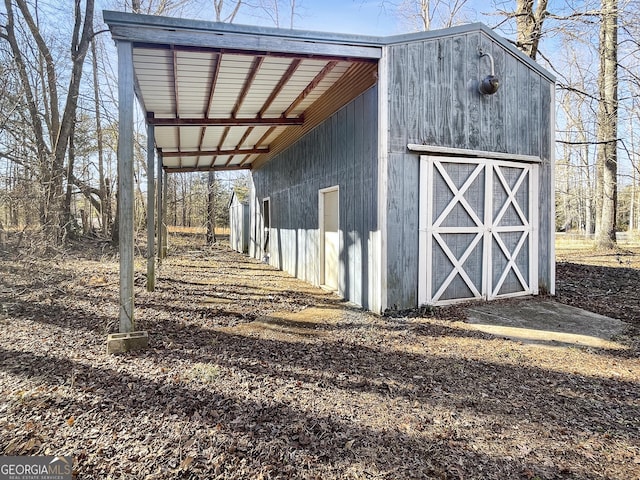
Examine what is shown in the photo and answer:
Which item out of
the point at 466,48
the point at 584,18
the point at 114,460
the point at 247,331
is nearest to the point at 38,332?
the point at 247,331

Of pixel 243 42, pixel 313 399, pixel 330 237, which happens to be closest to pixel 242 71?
pixel 243 42

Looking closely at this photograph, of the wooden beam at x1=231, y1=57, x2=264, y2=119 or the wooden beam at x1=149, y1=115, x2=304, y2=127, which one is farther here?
the wooden beam at x1=149, y1=115, x2=304, y2=127

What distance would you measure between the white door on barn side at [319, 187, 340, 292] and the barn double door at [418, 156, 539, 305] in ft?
5.69

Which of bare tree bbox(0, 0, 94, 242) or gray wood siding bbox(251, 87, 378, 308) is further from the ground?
bare tree bbox(0, 0, 94, 242)

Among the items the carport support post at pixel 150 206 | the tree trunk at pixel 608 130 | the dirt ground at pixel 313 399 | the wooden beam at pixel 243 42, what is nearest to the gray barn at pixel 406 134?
the wooden beam at pixel 243 42

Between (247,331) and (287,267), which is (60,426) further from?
(287,267)

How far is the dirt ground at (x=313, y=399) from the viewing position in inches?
82.5

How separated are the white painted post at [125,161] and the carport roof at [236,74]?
28 centimetres

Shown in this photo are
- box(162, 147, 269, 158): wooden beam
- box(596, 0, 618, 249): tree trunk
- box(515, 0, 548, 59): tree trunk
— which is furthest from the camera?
box(596, 0, 618, 249): tree trunk

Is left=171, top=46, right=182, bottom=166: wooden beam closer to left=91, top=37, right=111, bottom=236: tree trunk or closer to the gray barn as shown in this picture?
the gray barn

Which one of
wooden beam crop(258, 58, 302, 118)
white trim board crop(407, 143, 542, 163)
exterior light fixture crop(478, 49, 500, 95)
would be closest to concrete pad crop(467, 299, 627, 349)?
white trim board crop(407, 143, 542, 163)

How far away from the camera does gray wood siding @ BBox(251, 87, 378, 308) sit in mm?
5461

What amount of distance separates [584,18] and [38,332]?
476 inches

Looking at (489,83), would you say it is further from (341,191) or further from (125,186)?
(125,186)
